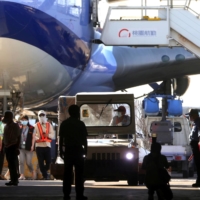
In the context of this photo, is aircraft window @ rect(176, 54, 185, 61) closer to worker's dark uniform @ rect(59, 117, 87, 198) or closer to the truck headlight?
the truck headlight

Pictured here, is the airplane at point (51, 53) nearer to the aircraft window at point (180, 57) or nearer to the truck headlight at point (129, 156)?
the aircraft window at point (180, 57)

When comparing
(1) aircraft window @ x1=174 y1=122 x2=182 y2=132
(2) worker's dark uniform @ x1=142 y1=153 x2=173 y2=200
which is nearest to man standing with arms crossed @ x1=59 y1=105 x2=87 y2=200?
(2) worker's dark uniform @ x1=142 y1=153 x2=173 y2=200

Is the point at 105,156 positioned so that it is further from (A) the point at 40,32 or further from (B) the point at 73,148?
(A) the point at 40,32

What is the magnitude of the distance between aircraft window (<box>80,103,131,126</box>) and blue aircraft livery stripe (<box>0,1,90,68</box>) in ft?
10.8

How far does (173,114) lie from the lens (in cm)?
2694

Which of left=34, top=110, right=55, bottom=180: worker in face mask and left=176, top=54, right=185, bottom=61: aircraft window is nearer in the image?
left=34, top=110, right=55, bottom=180: worker in face mask

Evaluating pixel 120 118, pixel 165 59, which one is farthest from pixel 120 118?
pixel 165 59

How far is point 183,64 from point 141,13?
835 centimetres

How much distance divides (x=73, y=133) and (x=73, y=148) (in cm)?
20

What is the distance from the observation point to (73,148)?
11.5m

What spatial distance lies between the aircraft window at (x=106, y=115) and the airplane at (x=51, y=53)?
337 cm

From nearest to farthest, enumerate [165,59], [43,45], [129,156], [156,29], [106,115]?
[129,156]
[106,115]
[156,29]
[43,45]
[165,59]

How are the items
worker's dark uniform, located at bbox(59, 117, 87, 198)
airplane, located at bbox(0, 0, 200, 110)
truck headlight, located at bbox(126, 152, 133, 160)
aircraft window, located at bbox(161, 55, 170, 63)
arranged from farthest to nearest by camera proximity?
aircraft window, located at bbox(161, 55, 170, 63)
airplane, located at bbox(0, 0, 200, 110)
truck headlight, located at bbox(126, 152, 133, 160)
worker's dark uniform, located at bbox(59, 117, 87, 198)

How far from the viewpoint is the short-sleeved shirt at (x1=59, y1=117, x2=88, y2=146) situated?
11.5 meters
